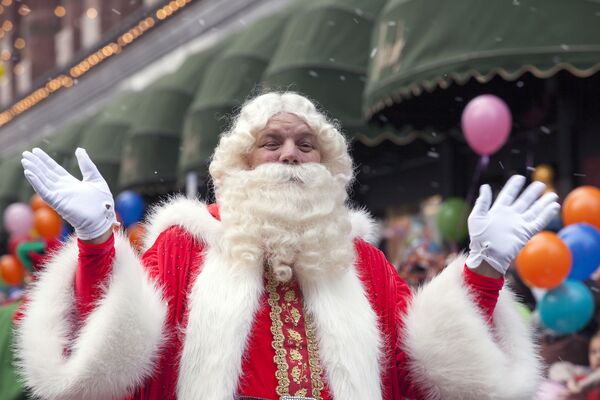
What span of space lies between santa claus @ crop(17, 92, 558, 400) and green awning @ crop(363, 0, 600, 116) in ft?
12.2

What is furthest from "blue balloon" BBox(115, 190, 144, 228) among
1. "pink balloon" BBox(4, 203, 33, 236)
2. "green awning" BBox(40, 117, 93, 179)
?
"green awning" BBox(40, 117, 93, 179)

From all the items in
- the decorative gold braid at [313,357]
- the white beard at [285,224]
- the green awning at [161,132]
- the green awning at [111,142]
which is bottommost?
the green awning at [111,142]

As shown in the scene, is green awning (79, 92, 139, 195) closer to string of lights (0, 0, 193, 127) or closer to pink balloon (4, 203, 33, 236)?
string of lights (0, 0, 193, 127)

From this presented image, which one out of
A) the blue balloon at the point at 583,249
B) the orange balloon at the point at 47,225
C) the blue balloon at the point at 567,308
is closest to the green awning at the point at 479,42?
the blue balloon at the point at 583,249

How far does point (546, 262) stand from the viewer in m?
5.48

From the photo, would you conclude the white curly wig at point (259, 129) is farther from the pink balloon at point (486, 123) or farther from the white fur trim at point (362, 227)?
the pink balloon at point (486, 123)

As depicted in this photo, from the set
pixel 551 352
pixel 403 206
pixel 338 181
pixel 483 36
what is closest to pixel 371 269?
pixel 338 181

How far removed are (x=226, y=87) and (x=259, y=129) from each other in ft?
25.3

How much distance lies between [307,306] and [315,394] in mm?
329

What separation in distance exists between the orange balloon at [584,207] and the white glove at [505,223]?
259cm

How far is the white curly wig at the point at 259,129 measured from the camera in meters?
3.47

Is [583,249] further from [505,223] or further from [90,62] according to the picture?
[90,62]

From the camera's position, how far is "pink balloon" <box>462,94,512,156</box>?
23.2 feet

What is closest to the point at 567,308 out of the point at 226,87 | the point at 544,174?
the point at 544,174
